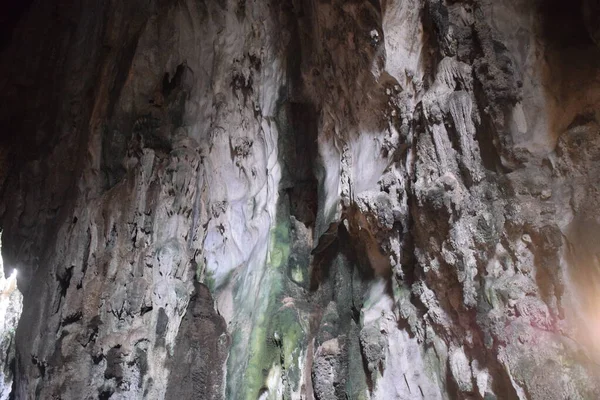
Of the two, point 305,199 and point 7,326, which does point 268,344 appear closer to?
point 305,199

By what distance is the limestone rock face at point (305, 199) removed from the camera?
8.91 feet

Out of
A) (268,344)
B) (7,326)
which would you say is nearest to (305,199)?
(268,344)

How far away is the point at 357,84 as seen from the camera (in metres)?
4.27

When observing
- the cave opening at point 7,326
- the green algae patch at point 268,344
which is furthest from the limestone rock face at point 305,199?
the cave opening at point 7,326

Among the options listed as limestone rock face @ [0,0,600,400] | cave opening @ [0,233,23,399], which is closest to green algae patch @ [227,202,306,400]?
limestone rock face @ [0,0,600,400]

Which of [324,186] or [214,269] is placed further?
[214,269]

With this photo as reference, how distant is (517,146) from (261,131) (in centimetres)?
307

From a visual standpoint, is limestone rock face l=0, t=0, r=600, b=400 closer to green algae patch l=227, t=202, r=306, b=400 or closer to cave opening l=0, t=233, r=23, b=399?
green algae patch l=227, t=202, r=306, b=400

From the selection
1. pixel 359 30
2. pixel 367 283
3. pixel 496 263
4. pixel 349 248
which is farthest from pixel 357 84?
pixel 496 263

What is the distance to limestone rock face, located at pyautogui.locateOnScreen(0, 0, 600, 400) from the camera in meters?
2.72

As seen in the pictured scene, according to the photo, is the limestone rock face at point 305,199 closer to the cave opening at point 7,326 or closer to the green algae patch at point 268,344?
the green algae patch at point 268,344

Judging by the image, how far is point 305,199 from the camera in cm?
502

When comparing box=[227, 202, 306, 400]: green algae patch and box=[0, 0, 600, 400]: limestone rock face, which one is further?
box=[227, 202, 306, 400]: green algae patch

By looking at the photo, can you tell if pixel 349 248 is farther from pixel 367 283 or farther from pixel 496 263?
pixel 496 263
